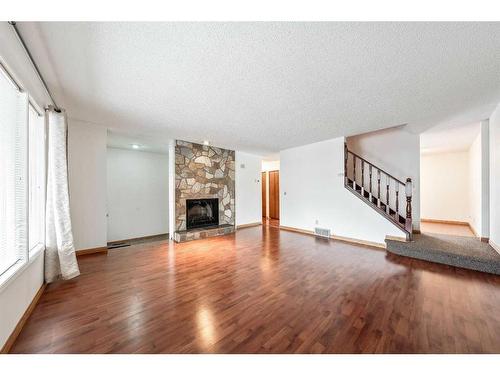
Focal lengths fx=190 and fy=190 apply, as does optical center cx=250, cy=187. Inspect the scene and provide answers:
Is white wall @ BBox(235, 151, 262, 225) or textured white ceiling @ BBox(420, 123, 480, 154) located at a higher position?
textured white ceiling @ BBox(420, 123, 480, 154)

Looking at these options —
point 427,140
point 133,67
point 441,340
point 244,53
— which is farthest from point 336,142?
point 133,67

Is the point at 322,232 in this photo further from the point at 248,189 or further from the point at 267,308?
the point at 267,308

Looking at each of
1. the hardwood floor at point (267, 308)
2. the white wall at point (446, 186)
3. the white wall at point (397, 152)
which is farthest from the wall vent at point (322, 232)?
the white wall at point (446, 186)

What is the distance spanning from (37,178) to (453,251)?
632 centimetres

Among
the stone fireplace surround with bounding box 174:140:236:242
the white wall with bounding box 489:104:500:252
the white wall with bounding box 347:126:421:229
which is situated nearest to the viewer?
the white wall with bounding box 489:104:500:252

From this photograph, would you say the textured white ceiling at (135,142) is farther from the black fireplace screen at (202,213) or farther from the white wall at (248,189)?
the white wall at (248,189)

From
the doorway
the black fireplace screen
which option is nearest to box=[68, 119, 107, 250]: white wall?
the black fireplace screen

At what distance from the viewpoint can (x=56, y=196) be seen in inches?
98.7

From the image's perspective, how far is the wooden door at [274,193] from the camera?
26.5ft

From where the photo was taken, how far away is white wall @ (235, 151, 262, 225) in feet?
20.7

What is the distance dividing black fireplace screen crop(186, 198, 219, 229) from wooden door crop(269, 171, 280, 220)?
10.4ft

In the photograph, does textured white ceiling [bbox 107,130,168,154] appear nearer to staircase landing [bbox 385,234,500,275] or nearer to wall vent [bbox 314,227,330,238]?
wall vent [bbox 314,227,330,238]
